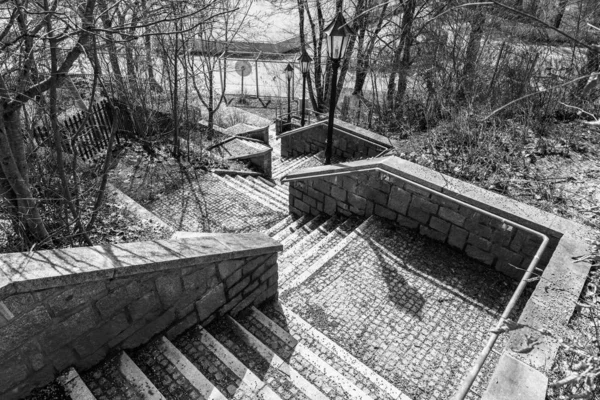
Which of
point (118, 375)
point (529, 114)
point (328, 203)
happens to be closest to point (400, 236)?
point (328, 203)

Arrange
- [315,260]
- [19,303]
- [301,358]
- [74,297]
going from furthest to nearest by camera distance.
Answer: [315,260], [301,358], [74,297], [19,303]

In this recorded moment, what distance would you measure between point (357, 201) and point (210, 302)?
2.82m

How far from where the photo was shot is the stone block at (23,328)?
87.9 inches

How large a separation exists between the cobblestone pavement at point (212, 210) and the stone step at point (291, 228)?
54 centimetres

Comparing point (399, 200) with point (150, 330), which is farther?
point (399, 200)

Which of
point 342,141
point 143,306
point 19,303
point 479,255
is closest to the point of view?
point 19,303

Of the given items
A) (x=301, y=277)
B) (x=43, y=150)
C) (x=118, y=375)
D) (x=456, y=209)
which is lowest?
(x=301, y=277)

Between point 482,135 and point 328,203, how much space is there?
240 cm

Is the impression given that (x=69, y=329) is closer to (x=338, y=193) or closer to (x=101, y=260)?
(x=101, y=260)

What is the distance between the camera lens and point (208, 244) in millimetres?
3252

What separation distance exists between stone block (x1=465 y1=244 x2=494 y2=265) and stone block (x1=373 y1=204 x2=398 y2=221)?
1.00 metres

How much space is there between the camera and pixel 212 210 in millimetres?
7027

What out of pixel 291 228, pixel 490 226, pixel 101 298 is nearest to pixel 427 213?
pixel 490 226

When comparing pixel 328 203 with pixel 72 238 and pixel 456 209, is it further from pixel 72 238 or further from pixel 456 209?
pixel 72 238
